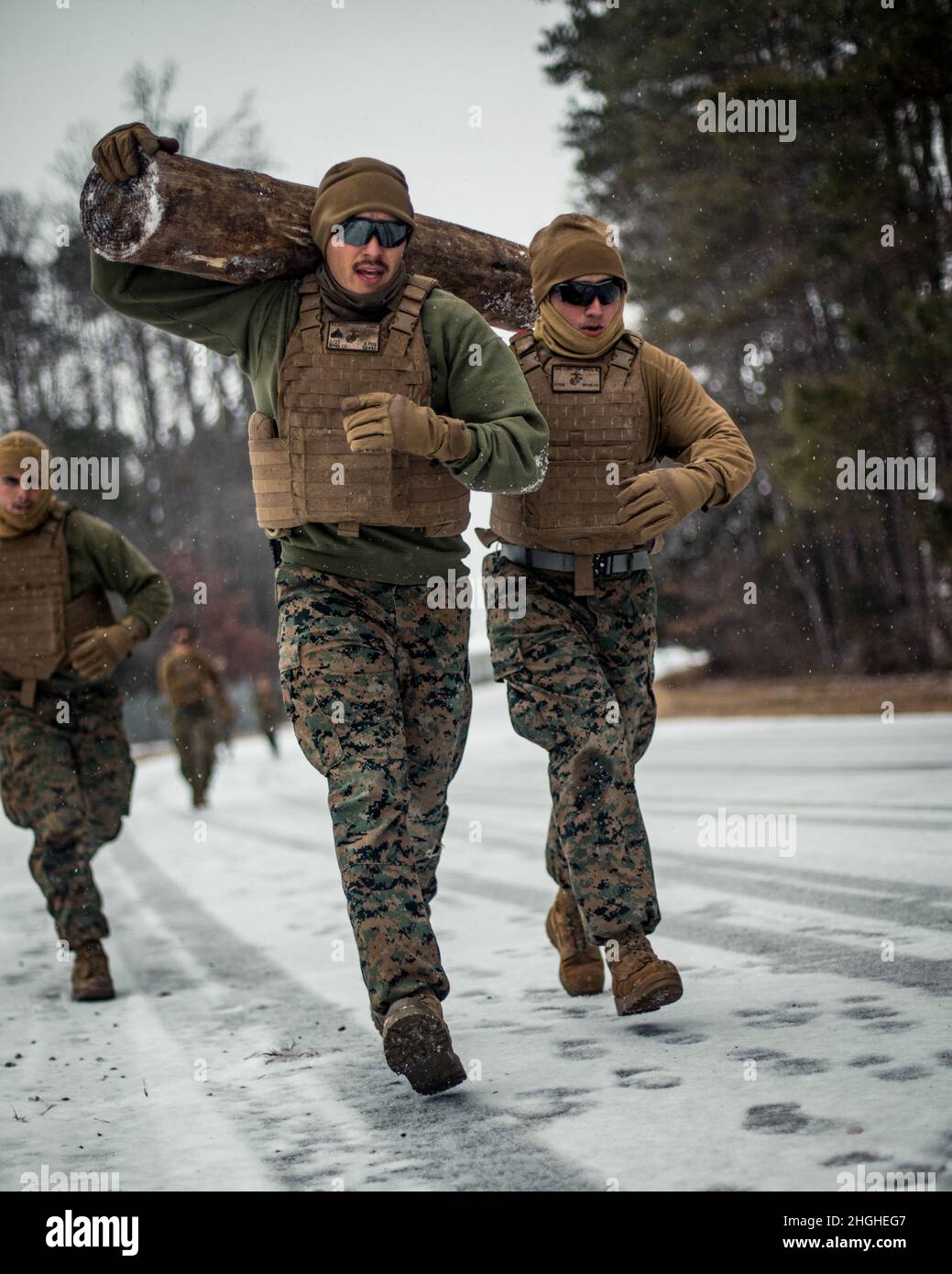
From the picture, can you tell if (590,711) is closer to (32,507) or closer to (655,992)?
(655,992)

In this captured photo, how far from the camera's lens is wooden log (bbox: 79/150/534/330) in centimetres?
361

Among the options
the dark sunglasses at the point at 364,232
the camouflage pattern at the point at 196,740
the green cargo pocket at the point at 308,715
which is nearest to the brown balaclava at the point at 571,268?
the dark sunglasses at the point at 364,232

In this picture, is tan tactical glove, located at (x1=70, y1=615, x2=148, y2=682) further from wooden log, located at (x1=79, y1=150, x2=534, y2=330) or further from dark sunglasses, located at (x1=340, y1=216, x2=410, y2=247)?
dark sunglasses, located at (x1=340, y1=216, x2=410, y2=247)

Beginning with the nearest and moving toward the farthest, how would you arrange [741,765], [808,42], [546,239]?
1. [546,239]
2. [741,765]
3. [808,42]

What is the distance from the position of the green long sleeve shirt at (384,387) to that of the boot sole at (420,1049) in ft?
3.72

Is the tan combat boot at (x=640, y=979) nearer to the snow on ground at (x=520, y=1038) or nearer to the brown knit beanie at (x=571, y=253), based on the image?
the snow on ground at (x=520, y=1038)

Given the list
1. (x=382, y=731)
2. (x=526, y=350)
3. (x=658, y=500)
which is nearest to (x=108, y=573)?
(x=526, y=350)

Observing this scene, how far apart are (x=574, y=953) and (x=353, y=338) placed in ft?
6.50

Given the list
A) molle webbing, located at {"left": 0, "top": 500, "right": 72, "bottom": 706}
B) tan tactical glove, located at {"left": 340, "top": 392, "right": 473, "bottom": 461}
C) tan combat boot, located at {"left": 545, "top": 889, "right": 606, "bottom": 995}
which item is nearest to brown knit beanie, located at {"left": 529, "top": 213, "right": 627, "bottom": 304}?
tan tactical glove, located at {"left": 340, "top": 392, "right": 473, "bottom": 461}
